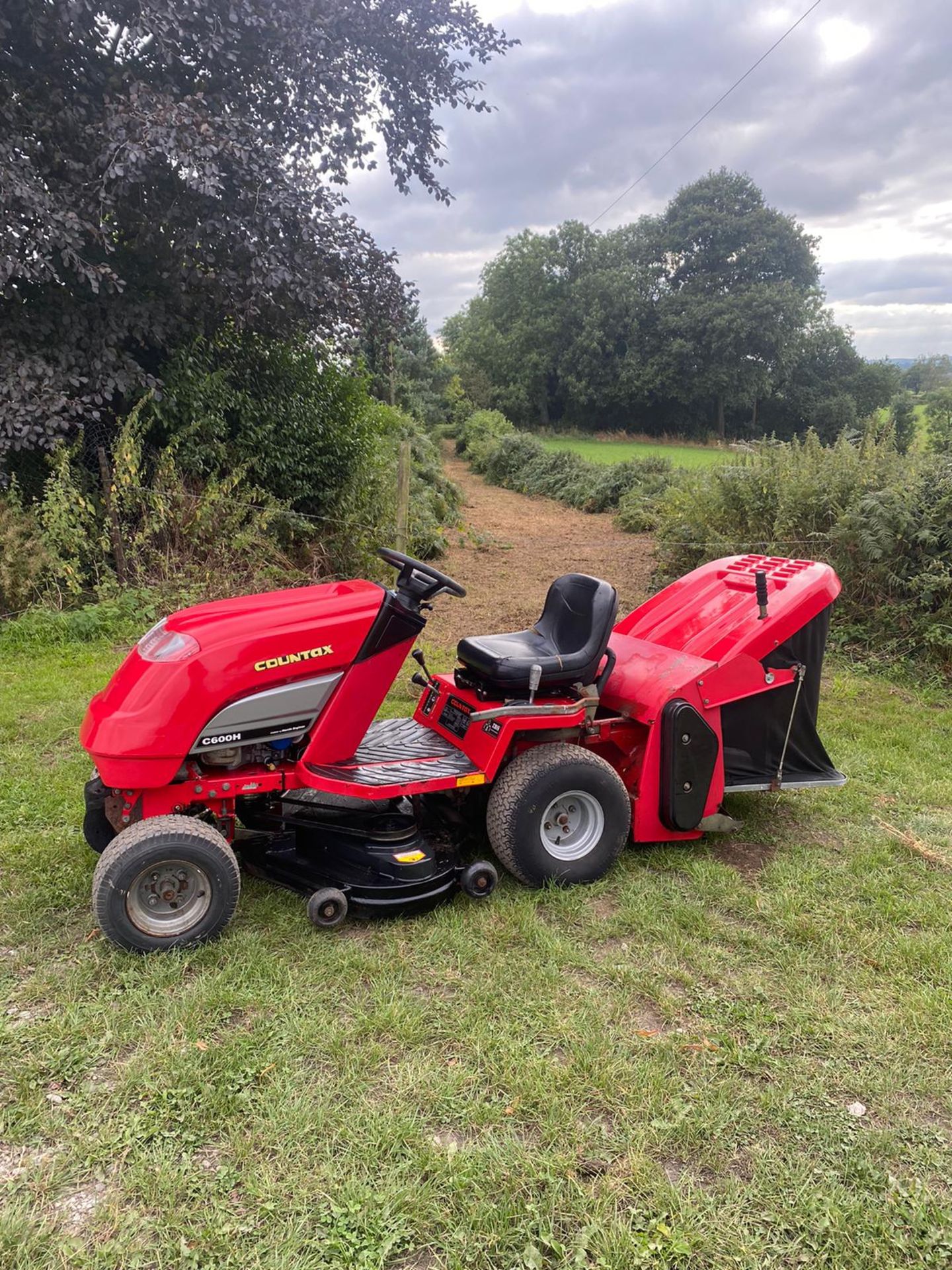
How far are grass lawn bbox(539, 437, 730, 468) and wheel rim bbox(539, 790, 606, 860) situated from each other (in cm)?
1562

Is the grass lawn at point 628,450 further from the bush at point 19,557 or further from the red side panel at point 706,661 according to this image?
the red side panel at point 706,661

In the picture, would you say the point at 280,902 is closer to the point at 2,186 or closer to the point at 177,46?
the point at 2,186

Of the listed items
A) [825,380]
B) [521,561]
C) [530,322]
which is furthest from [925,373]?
[521,561]

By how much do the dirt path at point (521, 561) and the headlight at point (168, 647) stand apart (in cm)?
419

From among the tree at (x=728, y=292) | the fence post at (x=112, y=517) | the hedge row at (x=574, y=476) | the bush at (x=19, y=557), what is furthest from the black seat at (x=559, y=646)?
the tree at (x=728, y=292)

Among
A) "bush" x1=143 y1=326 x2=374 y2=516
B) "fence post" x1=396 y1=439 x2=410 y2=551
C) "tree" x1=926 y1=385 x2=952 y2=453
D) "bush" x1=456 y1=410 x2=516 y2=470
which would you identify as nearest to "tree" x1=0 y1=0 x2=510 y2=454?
"bush" x1=143 y1=326 x2=374 y2=516

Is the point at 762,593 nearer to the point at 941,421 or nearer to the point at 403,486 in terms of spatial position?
the point at 403,486

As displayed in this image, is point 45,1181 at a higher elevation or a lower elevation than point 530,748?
lower

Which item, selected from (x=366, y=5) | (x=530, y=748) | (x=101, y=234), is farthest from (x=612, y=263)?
(x=530, y=748)

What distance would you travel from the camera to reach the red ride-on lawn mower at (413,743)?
2.81 metres

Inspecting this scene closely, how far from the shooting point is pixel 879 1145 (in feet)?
7.01

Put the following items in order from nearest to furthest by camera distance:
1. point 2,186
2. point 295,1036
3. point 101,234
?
point 295,1036
point 2,186
point 101,234

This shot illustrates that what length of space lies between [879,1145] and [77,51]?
8720 mm

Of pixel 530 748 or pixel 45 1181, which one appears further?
A: pixel 530 748
